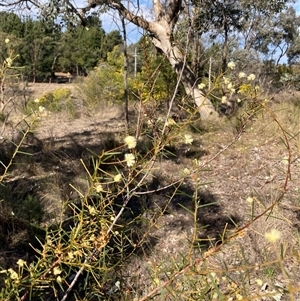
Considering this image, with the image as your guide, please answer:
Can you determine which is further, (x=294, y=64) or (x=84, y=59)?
(x=84, y=59)

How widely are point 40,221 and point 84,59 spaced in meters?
30.2

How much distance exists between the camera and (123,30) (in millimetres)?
4773

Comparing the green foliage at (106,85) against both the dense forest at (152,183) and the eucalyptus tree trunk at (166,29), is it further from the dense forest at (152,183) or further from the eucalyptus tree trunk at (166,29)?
the eucalyptus tree trunk at (166,29)

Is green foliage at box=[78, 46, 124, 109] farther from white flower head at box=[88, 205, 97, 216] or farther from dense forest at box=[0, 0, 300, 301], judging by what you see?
white flower head at box=[88, 205, 97, 216]

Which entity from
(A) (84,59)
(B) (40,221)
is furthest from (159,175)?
(A) (84,59)

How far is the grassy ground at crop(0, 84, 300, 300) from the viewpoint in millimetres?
1957

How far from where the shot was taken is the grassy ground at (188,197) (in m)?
1.96

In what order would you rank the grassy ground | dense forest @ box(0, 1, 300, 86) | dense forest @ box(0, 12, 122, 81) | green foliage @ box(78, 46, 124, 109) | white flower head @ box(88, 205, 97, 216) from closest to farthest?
1. white flower head @ box(88, 205, 97, 216)
2. the grassy ground
3. dense forest @ box(0, 1, 300, 86)
4. green foliage @ box(78, 46, 124, 109)
5. dense forest @ box(0, 12, 122, 81)

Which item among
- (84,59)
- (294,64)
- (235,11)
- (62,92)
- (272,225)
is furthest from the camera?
(84,59)

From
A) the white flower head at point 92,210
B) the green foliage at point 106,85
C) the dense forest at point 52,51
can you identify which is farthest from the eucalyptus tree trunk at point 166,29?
the dense forest at point 52,51

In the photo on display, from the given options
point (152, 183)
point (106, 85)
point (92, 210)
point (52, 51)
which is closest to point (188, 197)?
point (152, 183)

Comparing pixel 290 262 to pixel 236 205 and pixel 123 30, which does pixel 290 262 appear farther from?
pixel 123 30

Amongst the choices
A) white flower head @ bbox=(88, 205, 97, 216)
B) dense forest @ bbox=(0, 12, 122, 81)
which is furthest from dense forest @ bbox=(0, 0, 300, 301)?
dense forest @ bbox=(0, 12, 122, 81)

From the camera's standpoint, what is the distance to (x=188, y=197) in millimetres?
3311
